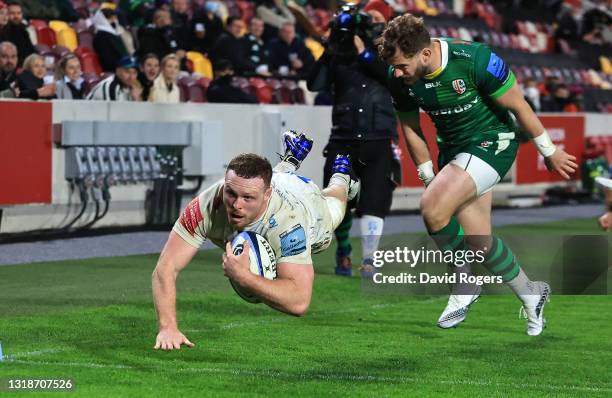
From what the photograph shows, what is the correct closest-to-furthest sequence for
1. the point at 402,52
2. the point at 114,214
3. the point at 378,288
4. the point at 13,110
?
the point at 402,52, the point at 378,288, the point at 13,110, the point at 114,214

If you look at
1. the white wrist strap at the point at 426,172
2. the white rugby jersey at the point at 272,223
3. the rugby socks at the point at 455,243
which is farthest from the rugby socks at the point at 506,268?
the white rugby jersey at the point at 272,223

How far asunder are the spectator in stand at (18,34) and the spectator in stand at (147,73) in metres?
1.37

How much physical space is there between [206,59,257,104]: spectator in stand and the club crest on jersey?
908 cm

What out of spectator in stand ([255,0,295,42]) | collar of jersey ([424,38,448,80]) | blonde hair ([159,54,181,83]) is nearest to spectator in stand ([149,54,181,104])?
blonde hair ([159,54,181,83])

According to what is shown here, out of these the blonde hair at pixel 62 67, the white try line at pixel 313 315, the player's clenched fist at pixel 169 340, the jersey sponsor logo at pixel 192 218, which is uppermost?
the blonde hair at pixel 62 67

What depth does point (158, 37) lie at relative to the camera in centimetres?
1870

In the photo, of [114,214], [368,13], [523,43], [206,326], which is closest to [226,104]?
[114,214]

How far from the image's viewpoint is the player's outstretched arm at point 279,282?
6746 millimetres

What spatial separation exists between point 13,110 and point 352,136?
13.6 feet

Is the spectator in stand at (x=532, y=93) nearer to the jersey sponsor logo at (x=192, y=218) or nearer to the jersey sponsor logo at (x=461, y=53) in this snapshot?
the jersey sponsor logo at (x=461, y=53)

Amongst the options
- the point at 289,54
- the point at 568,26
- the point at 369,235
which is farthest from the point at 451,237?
the point at 568,26

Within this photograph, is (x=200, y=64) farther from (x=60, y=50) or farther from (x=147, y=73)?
(x=147, y=73)

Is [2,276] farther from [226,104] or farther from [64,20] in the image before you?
[64,20]

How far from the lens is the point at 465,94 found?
29.5 feet
